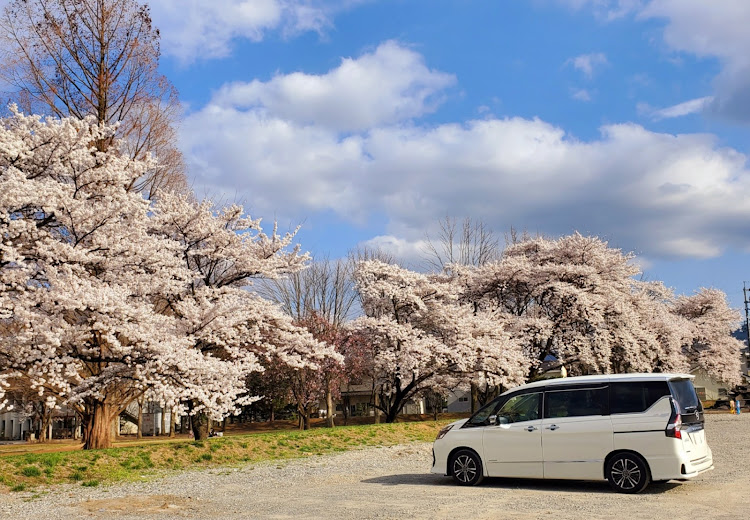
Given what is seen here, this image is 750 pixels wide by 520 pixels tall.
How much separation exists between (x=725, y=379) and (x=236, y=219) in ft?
133

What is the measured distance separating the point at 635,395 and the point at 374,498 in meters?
4.33

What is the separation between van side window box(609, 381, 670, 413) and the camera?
1002cm

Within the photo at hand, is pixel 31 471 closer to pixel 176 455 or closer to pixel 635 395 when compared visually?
pixel 176 455

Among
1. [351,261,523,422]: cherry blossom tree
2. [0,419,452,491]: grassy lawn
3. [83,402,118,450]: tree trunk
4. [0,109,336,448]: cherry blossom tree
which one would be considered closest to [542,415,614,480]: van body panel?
[0,419,452,491]: grassy lawn

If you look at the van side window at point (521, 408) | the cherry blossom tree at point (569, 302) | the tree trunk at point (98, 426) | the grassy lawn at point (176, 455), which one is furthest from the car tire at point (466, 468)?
the cherry blossom tree at point (569, 302)

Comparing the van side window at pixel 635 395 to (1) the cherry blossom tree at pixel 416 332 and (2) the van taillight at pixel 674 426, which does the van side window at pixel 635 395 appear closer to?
(2) the van taillight at pixel 674 426

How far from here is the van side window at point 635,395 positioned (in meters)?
10.0

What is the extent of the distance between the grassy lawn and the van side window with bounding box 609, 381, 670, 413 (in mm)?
9686

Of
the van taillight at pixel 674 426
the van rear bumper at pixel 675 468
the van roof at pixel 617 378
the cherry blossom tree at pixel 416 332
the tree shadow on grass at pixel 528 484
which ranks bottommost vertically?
the tree shadow on grass at pixel 528 484

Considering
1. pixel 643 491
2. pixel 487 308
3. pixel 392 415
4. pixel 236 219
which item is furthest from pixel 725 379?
pixel 643 491

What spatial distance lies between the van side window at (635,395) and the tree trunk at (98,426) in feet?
49.5

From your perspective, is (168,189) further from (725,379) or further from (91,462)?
(725,379)

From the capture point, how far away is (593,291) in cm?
3341

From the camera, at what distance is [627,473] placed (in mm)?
9883
